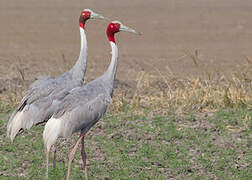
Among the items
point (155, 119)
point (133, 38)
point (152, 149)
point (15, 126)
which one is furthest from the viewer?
point (133, 38)

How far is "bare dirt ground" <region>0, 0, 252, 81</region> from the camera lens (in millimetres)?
14867

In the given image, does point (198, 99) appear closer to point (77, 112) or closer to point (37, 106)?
point (37, 106)

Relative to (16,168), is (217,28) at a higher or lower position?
lower

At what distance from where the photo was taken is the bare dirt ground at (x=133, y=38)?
585 inches

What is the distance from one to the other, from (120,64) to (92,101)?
8.73 metres

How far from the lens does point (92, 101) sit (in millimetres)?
6402

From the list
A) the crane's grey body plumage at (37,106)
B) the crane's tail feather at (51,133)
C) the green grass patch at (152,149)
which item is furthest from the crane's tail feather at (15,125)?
the crane's tail feather at (51,133)

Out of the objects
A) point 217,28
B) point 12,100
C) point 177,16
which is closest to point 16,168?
point 12,100

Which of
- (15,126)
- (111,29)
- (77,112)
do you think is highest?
(111,29)

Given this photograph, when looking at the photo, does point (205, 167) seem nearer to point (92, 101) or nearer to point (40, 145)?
point (92, 101)

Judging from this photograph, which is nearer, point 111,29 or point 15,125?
point 15,125

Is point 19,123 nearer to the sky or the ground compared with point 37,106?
nearer to the ground

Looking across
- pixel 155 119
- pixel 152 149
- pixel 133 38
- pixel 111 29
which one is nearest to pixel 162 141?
pixel 152 149

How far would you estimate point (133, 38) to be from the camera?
19.6m
